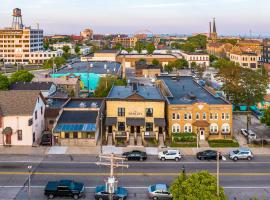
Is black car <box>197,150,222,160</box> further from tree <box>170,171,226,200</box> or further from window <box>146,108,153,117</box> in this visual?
tree <box>170,171,226,200</box>

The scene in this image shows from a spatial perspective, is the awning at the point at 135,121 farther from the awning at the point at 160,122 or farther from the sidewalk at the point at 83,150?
the sidewalk at the point at 83,150

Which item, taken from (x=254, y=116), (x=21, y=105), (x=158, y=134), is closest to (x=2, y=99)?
(x=21, y=105)

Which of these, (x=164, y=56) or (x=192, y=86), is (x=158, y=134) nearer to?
(x=192, y=86)

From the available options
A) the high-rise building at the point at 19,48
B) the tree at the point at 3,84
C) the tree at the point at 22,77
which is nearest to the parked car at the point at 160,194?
the tree at the point at 3,84

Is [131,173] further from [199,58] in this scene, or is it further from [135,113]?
[199,58]

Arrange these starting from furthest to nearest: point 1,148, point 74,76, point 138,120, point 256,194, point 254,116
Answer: point 74,76 → point 254,116 → point 138,120 → point 1,148 → point 256,194

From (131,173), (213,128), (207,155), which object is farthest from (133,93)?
(131,173)
